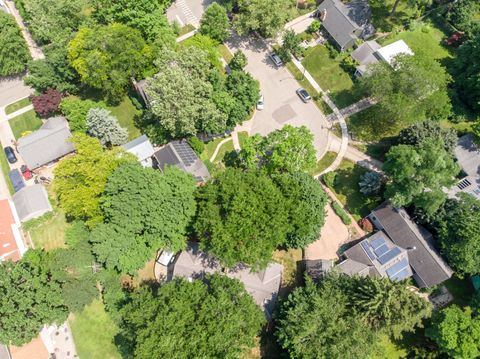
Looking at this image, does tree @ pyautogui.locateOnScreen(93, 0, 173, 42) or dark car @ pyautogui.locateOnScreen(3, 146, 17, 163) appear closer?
dark car @ pyautogui.locateOnScreen(3, 146, 17, 163)

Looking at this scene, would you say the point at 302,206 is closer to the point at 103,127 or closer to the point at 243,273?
the point at 243,273

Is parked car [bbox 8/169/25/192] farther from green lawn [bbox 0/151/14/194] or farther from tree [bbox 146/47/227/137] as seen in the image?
tree [bbox 146/47/227/137]

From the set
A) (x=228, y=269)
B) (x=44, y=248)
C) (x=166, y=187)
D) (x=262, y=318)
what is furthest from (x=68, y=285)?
(x=262, y=318)

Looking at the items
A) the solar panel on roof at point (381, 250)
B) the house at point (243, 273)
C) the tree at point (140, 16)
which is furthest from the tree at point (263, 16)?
the solar panel on roof at point (381, 250)

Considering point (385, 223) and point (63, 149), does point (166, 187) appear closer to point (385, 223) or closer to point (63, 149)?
point (63, 149)

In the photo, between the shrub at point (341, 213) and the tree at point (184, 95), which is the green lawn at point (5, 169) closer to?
the tree at point (184, 95)

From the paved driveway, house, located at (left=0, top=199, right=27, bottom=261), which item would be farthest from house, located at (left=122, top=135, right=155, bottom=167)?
house, located at (left=0, top=199, right=27, bottom=261)

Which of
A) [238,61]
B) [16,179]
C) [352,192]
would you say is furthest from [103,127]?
[352,192]
